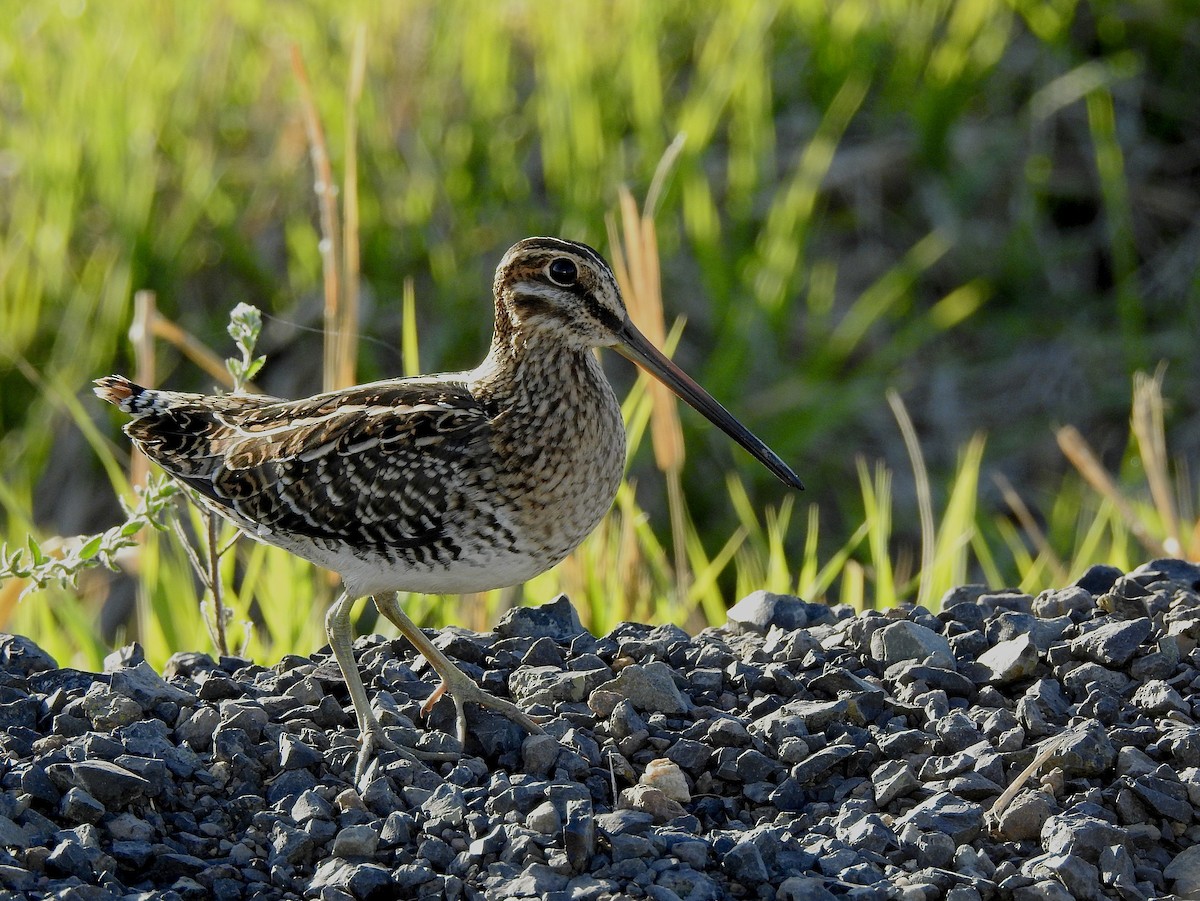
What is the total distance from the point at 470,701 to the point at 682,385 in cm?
83

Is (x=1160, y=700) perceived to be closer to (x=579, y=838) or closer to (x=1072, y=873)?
(x=1072, y=873)

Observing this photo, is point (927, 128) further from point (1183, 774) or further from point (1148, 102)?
point (1183, 774)

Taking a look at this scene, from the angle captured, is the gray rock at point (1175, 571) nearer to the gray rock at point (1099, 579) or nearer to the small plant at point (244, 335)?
the gray rock at point (1099, 579)

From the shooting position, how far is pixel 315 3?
800 cm

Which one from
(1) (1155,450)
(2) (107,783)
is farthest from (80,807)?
(1) (1155,450)

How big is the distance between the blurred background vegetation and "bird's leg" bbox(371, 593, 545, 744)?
2078 mm

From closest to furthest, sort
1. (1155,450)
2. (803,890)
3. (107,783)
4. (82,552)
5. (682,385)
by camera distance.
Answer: (803,890), (107,783), (82,552), (682,385), (1155,450)

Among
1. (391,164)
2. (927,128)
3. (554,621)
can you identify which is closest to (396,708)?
(554,621)

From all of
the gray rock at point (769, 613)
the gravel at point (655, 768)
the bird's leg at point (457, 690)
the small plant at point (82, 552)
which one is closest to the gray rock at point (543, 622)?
the gravel at point (655, 768)

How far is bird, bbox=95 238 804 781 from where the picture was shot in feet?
10.8

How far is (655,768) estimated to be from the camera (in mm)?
3045

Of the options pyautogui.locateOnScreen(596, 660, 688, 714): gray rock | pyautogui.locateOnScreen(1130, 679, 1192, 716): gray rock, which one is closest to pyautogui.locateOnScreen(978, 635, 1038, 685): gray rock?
pyautogui.locateOnScreen(1130, 679, 1192, 716): gray rock

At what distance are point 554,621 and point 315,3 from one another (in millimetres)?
5164

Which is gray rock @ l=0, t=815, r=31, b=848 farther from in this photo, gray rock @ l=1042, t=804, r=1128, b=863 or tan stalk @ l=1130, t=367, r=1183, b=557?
tan stalk @ l=1130, t=367, r=1183, b=557
